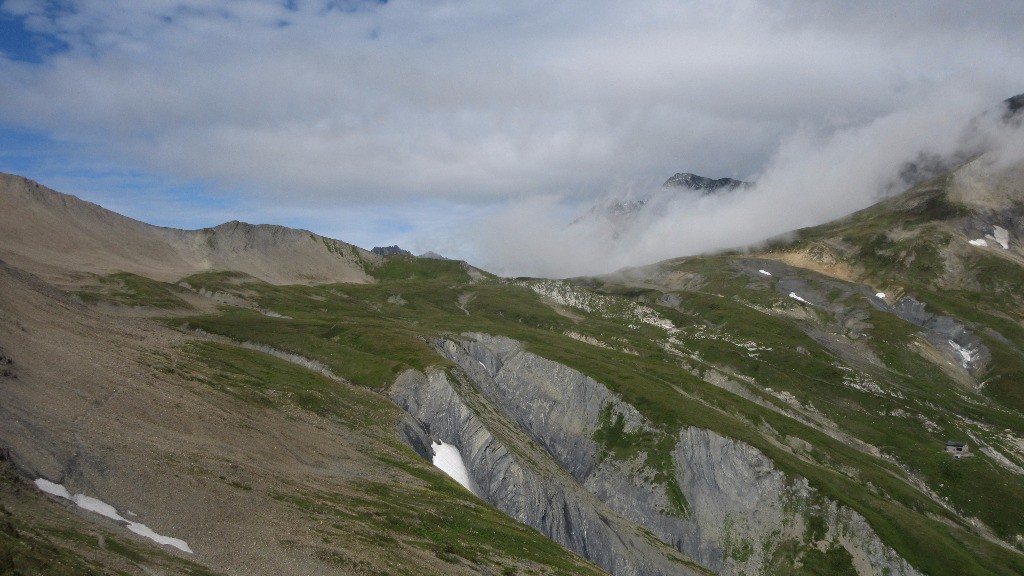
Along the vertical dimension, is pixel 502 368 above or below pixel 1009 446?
below

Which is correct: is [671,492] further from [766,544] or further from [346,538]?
[346,538]

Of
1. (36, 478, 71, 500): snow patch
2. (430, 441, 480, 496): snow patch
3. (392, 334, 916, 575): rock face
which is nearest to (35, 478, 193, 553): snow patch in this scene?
(36, 478, 71, 500): snow patch

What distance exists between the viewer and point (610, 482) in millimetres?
135375

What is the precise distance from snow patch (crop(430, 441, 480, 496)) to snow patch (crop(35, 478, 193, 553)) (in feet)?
→ 206

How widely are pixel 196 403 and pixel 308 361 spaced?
6581cm

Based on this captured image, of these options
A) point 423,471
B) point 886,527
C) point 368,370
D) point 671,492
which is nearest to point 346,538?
point 423,471

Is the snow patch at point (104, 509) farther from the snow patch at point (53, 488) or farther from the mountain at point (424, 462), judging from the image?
the mountain at point (424, 462)

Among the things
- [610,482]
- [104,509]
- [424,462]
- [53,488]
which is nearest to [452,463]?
[424,462]

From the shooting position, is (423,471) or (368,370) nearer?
(423,471)

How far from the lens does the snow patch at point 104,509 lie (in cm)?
3709

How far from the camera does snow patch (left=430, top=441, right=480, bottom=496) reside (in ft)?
329

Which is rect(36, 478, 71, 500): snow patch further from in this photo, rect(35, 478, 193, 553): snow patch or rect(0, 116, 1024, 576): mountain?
rect(0, 116, 1024, 576): mountain

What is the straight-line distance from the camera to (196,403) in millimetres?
63562

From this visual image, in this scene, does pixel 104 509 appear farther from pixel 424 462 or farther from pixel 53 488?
pixel 424 462
